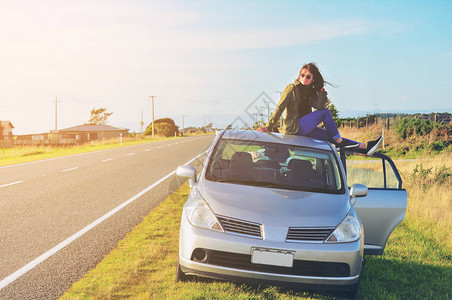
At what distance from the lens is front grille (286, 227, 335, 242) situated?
3713 mm

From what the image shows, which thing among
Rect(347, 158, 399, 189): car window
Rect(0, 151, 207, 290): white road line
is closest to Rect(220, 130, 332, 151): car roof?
Rect(347, 158, 399, 189): car window

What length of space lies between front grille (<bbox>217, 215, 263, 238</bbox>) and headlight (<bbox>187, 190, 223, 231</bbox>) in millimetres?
63

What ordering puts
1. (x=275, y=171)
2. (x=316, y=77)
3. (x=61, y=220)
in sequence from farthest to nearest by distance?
(x=61, y=220), (x=316, y=77), (x=275, y=171)

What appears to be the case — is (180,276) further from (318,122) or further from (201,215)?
(318,122)

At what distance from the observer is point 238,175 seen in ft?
15.6

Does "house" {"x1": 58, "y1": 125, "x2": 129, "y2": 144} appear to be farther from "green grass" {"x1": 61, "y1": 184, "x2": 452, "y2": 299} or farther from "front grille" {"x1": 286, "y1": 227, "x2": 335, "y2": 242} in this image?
"front grille" {"x1": 286, "y1": 227, "x2": 335, "y2": 242}

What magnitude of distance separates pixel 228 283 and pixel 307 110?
316 cm

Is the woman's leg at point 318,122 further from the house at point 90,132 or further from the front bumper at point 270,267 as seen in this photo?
the house at point 90,132

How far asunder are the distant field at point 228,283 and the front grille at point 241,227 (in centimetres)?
62

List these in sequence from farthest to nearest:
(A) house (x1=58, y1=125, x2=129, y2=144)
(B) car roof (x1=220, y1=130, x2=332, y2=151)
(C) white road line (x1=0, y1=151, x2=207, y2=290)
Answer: (A) house (x1=58, y1=125, x2=129, y2=144)
(B) car roof (x1=220, y1=130, x2=332, y2=151)
(C) white road line (x1=0, y1=151, x2=207, y2=290)

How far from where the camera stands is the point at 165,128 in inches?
3696

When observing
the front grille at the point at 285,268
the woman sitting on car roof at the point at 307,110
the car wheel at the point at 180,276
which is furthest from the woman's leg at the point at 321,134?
the car wheel at the point at 180,276

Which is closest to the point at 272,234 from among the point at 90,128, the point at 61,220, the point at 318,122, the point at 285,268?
the point at 285,268

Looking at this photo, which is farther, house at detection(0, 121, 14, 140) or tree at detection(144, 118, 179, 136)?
house at detection(0, 121, 14, 140)
